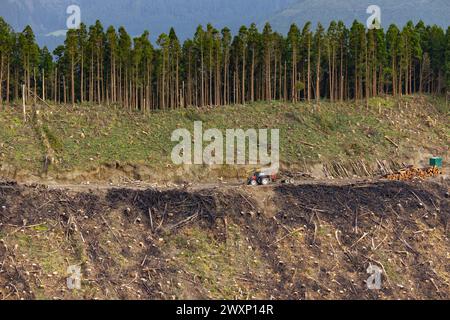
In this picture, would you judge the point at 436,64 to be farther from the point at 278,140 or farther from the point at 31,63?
the point at 31,63

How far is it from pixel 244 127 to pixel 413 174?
15568 mm

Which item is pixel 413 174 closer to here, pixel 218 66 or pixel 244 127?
pixel 244 127

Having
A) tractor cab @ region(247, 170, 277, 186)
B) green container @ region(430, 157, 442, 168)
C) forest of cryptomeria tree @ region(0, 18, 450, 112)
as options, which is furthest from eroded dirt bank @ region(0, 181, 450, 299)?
forest of cryptomeria tree @ region(0, 18, 450, 112)

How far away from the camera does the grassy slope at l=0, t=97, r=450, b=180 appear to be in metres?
49.8

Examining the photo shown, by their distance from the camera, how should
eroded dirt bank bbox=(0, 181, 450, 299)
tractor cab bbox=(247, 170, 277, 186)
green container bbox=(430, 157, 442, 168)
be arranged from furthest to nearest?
green container bbox=(430, 157, 442, 168) → tractor cab bbox=(247, 170, 277, 186) → eroded dirt bank bbox=(0, 181, 450, 299)

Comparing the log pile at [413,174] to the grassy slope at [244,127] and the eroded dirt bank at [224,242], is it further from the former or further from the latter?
the eroded dirt bank at [224,242]

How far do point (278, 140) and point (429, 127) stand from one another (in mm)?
16647

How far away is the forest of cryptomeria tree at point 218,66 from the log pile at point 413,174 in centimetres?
1626

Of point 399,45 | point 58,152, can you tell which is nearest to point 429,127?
point 399,45

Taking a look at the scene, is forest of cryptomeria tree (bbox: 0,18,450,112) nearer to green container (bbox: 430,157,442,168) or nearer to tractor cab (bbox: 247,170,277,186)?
green container (bbox: 430,157,442,168)

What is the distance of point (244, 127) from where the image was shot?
2259 inches

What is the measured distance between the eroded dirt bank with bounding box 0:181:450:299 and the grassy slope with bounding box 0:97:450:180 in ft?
33.3

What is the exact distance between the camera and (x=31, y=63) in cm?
6088

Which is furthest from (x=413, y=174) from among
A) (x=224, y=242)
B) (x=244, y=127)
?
(x=224, y=242)
